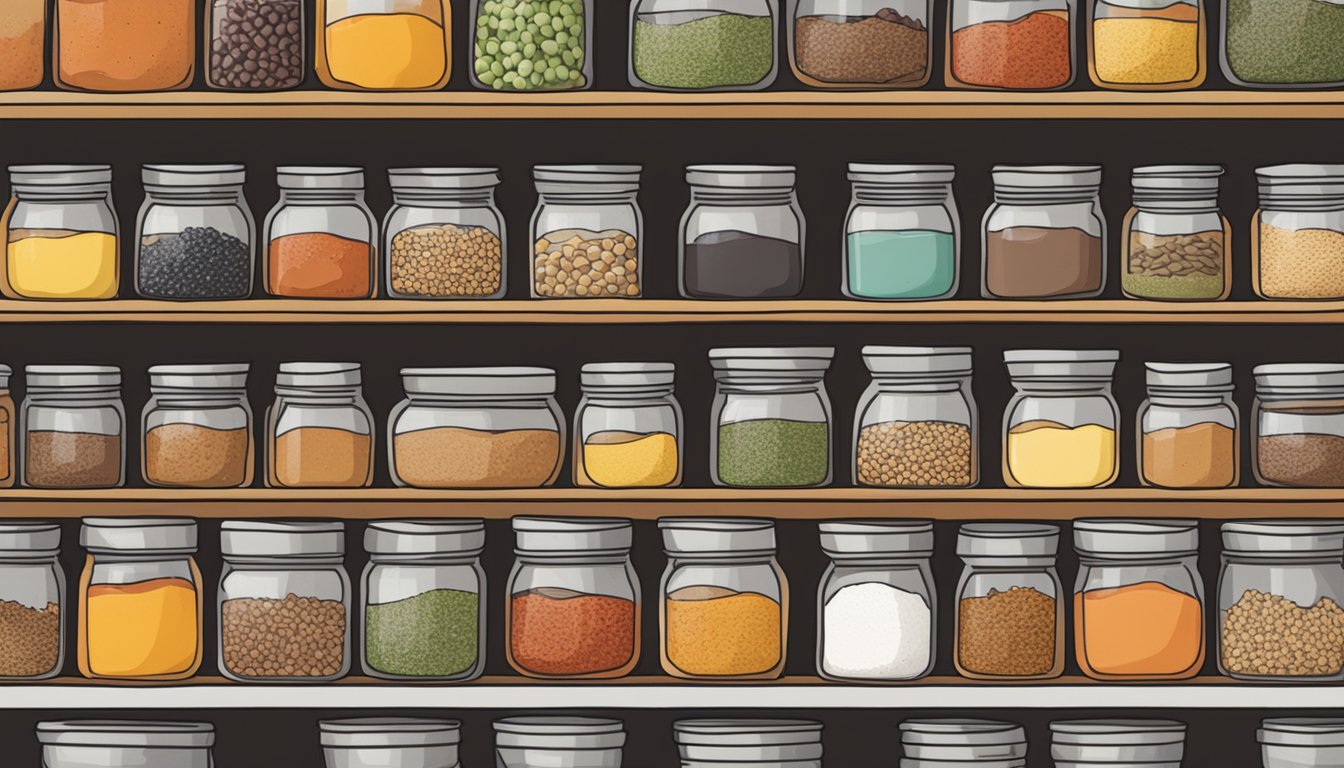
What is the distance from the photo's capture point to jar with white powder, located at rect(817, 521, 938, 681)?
1.87m

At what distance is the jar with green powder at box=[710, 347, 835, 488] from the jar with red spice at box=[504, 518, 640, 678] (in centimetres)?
18

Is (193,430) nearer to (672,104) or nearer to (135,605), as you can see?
(135,605)

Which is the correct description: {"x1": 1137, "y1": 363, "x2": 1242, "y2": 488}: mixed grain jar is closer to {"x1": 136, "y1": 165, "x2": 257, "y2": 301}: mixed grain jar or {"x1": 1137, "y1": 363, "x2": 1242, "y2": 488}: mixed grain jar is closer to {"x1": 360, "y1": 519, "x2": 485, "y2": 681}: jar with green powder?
{"x1": 360, "y1": 519, "x2": 485, "y2": 681}: jar with green powder

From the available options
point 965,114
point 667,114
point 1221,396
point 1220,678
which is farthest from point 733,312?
point 1220,678

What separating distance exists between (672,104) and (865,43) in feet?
0.82

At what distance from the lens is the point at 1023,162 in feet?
6.90

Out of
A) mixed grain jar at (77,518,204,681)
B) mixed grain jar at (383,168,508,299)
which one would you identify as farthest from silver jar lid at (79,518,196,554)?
mixed grain jar at (383,168,508,299)

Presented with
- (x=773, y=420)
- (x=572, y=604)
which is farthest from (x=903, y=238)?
(x=572, y=604)

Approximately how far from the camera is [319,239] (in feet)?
6.11

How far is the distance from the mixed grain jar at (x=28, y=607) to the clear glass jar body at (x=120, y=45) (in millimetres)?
571

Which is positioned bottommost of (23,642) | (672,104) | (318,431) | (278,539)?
(23,642)

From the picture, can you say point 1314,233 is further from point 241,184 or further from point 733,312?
point 241,184

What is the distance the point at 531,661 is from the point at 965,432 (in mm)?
618

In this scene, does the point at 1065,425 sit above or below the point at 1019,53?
below
